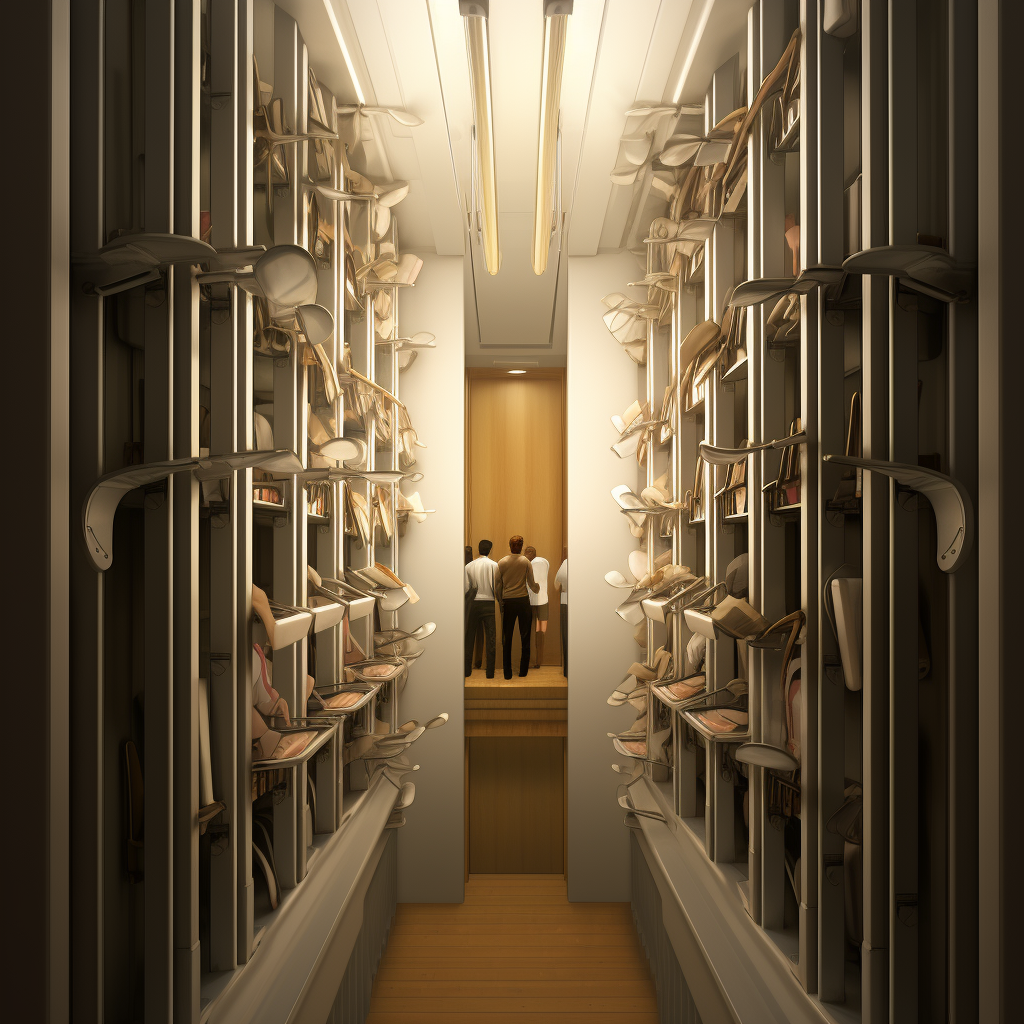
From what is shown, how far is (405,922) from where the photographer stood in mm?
3879

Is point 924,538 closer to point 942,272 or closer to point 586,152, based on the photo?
point 942,272

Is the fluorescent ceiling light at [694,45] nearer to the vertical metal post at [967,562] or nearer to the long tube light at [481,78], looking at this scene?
the long tube light at [481,78]

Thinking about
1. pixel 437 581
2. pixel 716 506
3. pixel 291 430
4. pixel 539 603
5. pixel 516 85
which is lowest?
pixel 539 603

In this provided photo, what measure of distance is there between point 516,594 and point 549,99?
393 centimetres

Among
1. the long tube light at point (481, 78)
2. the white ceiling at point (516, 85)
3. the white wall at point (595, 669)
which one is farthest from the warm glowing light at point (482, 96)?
the white wall at point (595, 669)

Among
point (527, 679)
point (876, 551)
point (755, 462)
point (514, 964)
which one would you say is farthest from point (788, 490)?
point (527, 679)

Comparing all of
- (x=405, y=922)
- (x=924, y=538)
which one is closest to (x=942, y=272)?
(x=924, y=538)

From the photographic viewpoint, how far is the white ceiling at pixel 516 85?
93.7 inches

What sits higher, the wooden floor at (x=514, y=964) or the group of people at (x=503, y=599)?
the group of people at (x=503, y=599)

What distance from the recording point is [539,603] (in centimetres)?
598

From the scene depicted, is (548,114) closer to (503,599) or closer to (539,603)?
(503,599)

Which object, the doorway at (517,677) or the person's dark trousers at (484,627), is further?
the person's dark trousers at (484,627)

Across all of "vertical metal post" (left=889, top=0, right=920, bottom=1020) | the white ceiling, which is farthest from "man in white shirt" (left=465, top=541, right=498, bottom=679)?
"vertical metal post" (left=889, top=0, right=920, bottom=1020)

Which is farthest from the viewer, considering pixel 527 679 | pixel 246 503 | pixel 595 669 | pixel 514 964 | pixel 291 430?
pixel 527 679
